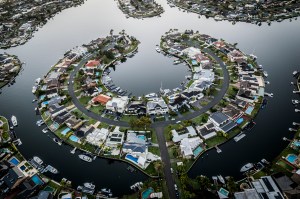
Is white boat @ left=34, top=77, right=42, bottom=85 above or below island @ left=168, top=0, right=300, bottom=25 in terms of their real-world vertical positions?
below

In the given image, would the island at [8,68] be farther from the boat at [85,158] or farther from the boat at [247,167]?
the boat at [247,167]

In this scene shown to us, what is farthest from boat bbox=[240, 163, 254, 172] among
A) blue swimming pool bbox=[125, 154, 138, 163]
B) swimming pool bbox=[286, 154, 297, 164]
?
blue swimming pool bbox=[125, 154, 138, 163]

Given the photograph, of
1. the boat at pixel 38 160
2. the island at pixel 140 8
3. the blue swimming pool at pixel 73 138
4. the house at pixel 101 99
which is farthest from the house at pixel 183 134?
the island at pixel 140 8

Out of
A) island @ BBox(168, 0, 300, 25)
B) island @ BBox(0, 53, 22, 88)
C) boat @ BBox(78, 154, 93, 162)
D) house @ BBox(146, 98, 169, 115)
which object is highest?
island @ BBox(168, 0, 300, 25)

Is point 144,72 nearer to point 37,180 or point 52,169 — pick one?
point 52,169

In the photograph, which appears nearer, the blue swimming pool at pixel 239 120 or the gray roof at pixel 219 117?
the gray roof at pixel 219 117

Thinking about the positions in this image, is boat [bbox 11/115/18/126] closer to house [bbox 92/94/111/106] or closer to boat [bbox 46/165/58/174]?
boat [bbox 46/165/58/174]

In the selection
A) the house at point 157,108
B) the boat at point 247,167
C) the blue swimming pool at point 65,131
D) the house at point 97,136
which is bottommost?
the boat at point 247,167

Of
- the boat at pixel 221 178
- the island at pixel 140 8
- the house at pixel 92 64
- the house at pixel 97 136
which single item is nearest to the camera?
the boat at pixel 221 178
